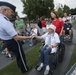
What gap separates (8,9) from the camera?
4508 mm

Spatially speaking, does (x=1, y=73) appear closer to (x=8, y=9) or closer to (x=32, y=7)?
(x=8, y=9)

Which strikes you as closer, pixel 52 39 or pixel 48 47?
pixel 48 47

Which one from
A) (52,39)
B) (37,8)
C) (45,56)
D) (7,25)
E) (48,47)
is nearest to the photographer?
Answer: (7,25)

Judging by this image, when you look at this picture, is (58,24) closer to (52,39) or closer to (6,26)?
(52,39)

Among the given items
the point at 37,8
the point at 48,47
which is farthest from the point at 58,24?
the point at 37,8

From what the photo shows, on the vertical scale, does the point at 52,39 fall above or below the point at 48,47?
above

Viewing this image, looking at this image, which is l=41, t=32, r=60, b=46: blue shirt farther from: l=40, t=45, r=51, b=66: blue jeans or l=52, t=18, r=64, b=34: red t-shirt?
l=52, t=18, r=64, b=34: red t-shirt

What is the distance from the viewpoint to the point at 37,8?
151ft

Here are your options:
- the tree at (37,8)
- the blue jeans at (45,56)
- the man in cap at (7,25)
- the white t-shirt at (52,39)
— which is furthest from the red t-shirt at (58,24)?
the tree at (37,8)

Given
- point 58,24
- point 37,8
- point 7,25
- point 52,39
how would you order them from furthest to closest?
point 37,8, point 58,24, point 52,39, point 7,25

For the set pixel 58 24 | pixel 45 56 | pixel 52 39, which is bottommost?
pixel 45 56

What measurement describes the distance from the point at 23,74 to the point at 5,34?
144cm

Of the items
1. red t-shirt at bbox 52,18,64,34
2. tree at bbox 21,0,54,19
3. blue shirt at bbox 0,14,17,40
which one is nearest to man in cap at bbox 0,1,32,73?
blue shirt at bbox 0,14,17,40

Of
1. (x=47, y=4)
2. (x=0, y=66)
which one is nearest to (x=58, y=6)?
(x=47, y=4)
